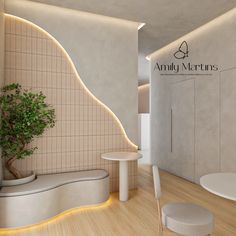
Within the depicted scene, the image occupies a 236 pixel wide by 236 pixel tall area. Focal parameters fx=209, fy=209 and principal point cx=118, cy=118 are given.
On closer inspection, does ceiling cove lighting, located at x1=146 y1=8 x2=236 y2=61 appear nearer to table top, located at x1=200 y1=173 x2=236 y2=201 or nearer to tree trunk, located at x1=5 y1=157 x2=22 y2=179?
table top, located at x1=200 y1=173 x2=236 y2=201

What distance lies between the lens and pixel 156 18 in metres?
3.53

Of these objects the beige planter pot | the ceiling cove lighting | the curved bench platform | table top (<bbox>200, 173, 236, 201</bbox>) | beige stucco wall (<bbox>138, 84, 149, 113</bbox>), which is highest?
the ceiling cove lighting

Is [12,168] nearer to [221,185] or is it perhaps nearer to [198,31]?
[221,185]

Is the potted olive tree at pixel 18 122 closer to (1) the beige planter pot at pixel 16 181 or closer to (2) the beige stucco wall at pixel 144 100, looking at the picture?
(1) the beige planter pot at pixel 16 181

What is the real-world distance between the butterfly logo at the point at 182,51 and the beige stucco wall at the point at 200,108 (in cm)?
8

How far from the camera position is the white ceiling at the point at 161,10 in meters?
3.06

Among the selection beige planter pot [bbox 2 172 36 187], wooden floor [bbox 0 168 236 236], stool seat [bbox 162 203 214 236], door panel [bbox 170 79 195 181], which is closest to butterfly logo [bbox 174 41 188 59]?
door panel [bbox 170 79 195 181]

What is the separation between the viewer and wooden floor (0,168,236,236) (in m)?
2.36

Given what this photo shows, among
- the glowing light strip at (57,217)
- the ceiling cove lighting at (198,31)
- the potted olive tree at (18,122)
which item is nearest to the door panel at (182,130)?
the ceiling cove lighting at (198,31)

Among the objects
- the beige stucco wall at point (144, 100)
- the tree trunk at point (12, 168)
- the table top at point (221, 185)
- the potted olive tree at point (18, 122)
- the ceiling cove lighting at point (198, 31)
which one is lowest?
the tree trunk at point (12, 168)

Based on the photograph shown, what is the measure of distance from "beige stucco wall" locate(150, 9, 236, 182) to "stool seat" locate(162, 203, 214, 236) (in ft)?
6.44

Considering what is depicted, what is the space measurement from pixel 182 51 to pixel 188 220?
3681 millimetres

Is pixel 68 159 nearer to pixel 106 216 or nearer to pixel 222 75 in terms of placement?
pixel 106 216

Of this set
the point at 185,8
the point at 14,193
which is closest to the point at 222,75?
the point at 185,8
